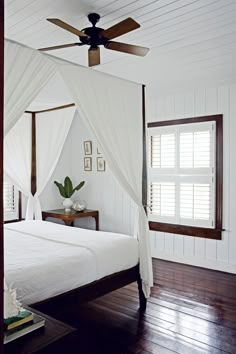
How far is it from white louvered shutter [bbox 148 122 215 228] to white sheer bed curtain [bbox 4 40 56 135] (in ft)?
9.56

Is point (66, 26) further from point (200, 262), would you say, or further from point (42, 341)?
point (200, 262)

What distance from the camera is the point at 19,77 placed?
2418 mm

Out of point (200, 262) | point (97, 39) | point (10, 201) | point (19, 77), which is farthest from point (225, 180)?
point (10, 201)

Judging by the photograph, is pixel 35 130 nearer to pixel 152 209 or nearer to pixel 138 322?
pixel 152 209

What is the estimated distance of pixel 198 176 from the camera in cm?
491

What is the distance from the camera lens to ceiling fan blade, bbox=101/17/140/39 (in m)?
2.40

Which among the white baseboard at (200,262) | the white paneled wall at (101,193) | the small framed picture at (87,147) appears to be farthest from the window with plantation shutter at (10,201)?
the white baseboard at (200,262)

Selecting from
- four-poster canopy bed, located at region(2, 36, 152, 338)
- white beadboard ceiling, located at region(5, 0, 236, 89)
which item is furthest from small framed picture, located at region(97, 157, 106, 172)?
four-poster canopy bed, located at region(2, 36, 152, 338)

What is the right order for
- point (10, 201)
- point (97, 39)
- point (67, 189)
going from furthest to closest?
point (67, 189) → point (10, 201) → point (97, 39)

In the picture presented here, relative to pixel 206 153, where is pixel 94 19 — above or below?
above

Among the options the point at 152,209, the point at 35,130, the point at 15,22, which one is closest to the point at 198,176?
the point at 152,209

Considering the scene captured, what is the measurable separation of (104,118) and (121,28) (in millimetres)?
819

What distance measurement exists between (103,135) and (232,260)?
2797 millimetres

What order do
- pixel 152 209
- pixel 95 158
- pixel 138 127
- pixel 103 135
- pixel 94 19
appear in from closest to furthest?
pixel 94 19 → pixel 103 135 → pixel 138 127 → pixel 152 209 → pixel 95 158
